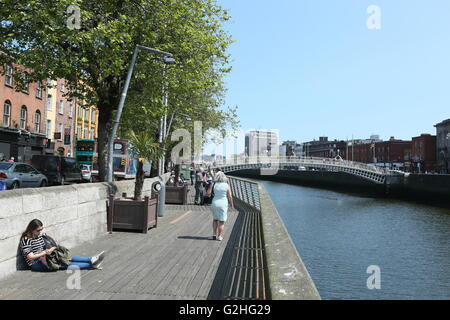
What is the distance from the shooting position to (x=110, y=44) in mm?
12781

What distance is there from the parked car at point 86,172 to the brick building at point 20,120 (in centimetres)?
569

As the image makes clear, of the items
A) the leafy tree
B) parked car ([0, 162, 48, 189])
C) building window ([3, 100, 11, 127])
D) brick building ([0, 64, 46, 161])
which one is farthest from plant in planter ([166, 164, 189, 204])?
building window ([3, 100, 11, 127])

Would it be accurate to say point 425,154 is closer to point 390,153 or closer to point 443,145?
point 443,145

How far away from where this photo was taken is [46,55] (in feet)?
43.2

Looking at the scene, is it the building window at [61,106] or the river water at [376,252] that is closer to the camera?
the river water at [376,252]

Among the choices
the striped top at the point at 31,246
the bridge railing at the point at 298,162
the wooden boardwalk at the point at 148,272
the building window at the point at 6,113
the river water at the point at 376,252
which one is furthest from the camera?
the bridge railing at the point at 298,162

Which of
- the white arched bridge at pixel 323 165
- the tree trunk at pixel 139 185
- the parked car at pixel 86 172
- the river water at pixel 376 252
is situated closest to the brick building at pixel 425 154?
the white arched bridge at pixel 323 165

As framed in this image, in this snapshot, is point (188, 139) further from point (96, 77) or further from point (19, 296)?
point (19, 296)

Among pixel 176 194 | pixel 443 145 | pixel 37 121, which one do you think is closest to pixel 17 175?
pixel 176 194

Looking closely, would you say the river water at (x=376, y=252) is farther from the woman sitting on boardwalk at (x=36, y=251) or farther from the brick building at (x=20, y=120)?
the brick building at (x=20, y=120)

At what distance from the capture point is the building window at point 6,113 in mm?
31430

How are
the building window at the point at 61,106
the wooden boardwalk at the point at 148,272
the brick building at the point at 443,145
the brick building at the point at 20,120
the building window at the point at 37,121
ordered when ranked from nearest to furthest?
the wooden boardwalk at the point at 148,272, the brick building at the point at 20,120, the building window at the point at 37,121, the building window at the point at 61,106, the brick building at the point at 443,145

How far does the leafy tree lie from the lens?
1236cm

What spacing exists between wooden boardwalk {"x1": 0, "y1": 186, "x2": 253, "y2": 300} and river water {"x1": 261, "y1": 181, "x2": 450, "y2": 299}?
6.40 metres
